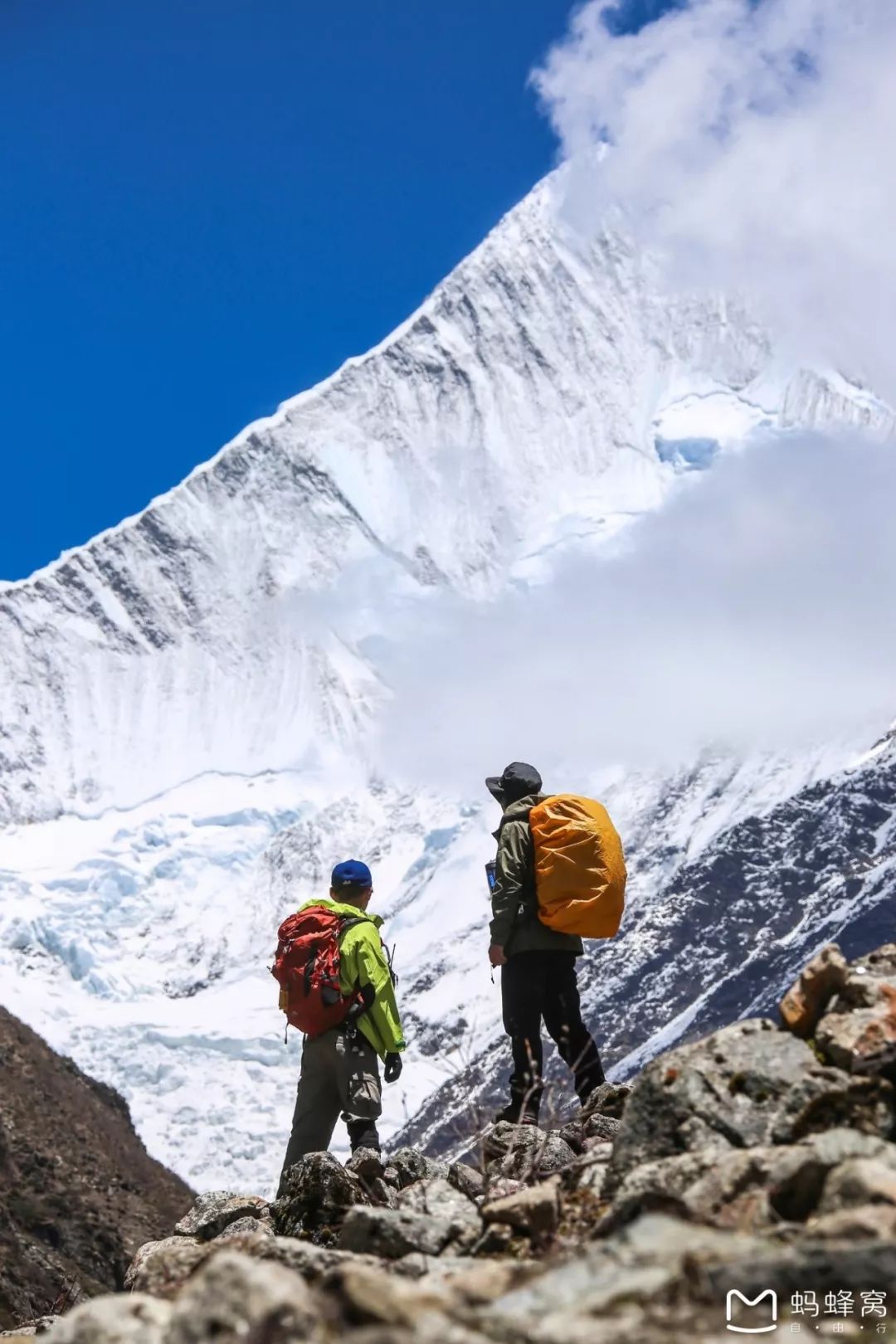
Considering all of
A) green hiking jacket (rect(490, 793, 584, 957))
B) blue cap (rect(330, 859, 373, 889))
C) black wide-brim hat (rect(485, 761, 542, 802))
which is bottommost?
green hiking jacket (rect(490, 793, 584, 957))

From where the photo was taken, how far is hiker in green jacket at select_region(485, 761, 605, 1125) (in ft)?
28.7

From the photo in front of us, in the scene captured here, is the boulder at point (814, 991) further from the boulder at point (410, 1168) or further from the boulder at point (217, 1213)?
the boulder at point (217, 1213)

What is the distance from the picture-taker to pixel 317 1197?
25.9 ft

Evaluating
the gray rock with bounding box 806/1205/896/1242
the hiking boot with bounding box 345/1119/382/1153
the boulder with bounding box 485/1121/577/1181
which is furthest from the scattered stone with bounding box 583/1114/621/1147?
the gray rock with bounding box 806/1205/896/1242

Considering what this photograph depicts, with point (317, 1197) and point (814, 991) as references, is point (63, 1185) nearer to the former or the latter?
point (317, 1197)

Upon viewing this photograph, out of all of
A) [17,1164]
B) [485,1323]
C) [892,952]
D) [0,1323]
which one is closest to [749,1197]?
[485,1323]

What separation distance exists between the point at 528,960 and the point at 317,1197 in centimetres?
166

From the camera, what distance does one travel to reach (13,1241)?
22.0 m

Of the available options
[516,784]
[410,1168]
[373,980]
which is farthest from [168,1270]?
[516,784]

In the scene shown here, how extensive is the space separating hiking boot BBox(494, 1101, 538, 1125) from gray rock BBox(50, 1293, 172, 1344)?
10.9ft

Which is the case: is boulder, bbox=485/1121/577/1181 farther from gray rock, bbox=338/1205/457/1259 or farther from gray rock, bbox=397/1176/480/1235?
gray rock, bbox=338/1205/457/1259

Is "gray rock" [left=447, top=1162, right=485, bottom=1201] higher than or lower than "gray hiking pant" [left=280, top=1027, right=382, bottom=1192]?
lower

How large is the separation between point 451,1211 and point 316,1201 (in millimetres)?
1279

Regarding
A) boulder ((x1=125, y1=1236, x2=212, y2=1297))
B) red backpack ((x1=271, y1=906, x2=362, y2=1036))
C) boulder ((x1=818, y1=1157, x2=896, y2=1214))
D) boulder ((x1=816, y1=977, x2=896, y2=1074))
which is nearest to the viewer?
boulder ((x1=818, y1=1157, x2=896, y2=1214))
